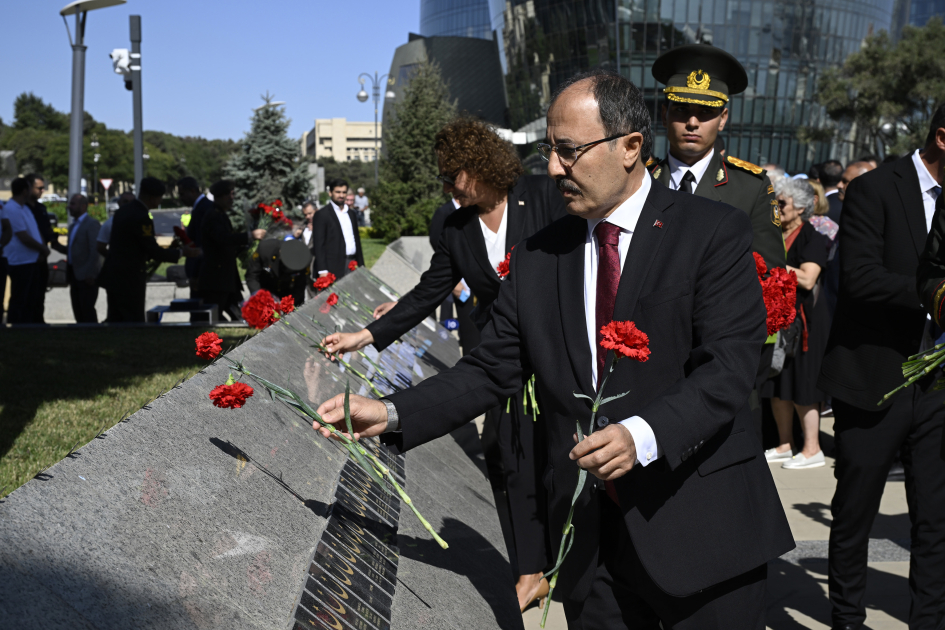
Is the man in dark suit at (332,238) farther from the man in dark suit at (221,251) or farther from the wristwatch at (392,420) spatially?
the wristwatch at (392,420)

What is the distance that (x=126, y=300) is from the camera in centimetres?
1005

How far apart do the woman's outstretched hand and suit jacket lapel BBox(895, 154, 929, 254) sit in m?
2.36

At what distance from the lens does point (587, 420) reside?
2352mm

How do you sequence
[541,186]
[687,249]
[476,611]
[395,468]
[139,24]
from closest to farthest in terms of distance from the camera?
[687,249] < [476,611] < [395,468] < [541,186] < [139,24]

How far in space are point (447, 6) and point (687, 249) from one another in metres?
114

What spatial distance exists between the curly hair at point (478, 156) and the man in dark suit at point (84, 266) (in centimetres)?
798

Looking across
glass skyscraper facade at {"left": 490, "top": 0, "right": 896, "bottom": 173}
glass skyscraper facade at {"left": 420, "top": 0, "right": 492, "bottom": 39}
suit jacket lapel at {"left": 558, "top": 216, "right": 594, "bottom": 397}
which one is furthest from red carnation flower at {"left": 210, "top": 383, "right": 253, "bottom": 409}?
glass skyscraper facade at {"left": 420, "top": 0, "right": 492, "bottom": 39}

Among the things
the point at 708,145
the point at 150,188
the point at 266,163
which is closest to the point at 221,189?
the point at 150,188

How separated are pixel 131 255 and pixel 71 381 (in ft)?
11.3

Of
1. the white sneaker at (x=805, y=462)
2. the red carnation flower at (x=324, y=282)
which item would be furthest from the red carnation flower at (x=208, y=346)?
the white sneaker at (x=805, y=462)

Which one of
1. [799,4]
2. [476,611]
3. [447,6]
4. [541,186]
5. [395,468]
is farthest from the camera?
[447,6]

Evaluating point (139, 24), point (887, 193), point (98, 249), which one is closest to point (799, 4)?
point (139, 24)

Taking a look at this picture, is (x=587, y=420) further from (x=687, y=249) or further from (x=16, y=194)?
(x=16, y=194)

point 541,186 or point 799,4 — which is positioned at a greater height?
point 799,4
